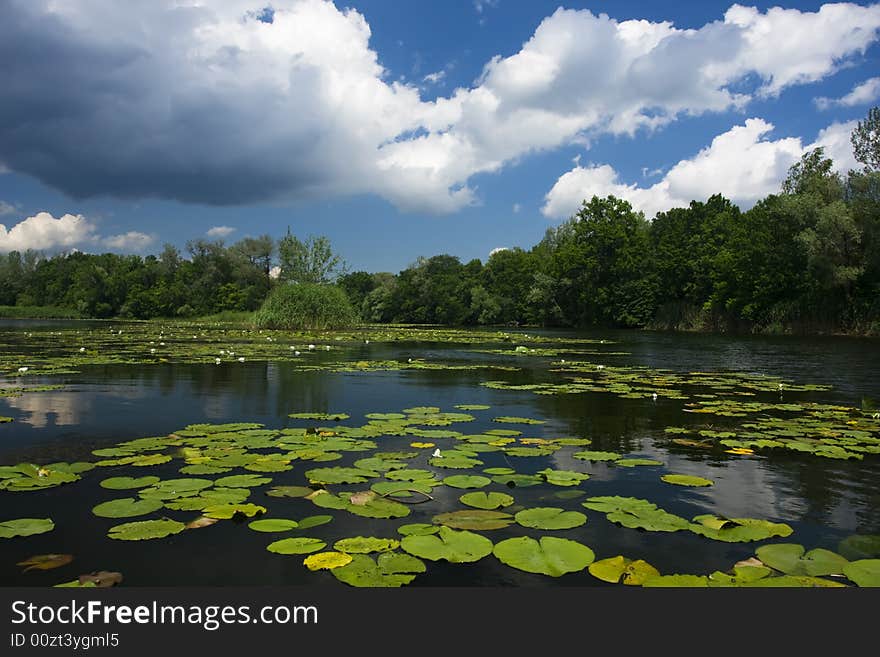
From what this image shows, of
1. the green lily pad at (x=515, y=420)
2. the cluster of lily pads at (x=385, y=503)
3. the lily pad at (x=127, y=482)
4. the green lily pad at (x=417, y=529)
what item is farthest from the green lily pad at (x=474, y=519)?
the green lily pad at (x=515, y=420)

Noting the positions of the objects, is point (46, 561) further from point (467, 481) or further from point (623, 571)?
point (623, 571)

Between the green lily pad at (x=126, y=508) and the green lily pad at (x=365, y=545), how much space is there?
145 cm

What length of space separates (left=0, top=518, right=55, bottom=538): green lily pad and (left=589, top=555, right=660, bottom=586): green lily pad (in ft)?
10.3

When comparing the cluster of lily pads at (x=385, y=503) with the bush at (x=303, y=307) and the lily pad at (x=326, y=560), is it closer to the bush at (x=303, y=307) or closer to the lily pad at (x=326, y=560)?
the lily pad at (x=326, y=560)

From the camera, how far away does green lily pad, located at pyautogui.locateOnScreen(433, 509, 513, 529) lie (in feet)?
11.3

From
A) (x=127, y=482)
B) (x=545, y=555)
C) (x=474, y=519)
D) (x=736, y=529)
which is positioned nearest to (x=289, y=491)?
(x=127, y=482)

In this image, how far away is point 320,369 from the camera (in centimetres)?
1344

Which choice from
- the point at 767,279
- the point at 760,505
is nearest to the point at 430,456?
the point at 760,505

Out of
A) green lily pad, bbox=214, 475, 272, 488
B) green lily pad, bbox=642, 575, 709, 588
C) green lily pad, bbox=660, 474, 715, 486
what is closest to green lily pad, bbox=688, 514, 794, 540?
green lily pad, bbox=642, 575, 709, 588

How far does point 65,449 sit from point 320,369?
807cm

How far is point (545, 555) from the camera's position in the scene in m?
3.00

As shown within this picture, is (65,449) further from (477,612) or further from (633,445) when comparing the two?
(633,445)

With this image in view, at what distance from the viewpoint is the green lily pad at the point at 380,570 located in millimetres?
2691

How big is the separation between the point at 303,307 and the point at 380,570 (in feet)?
110
